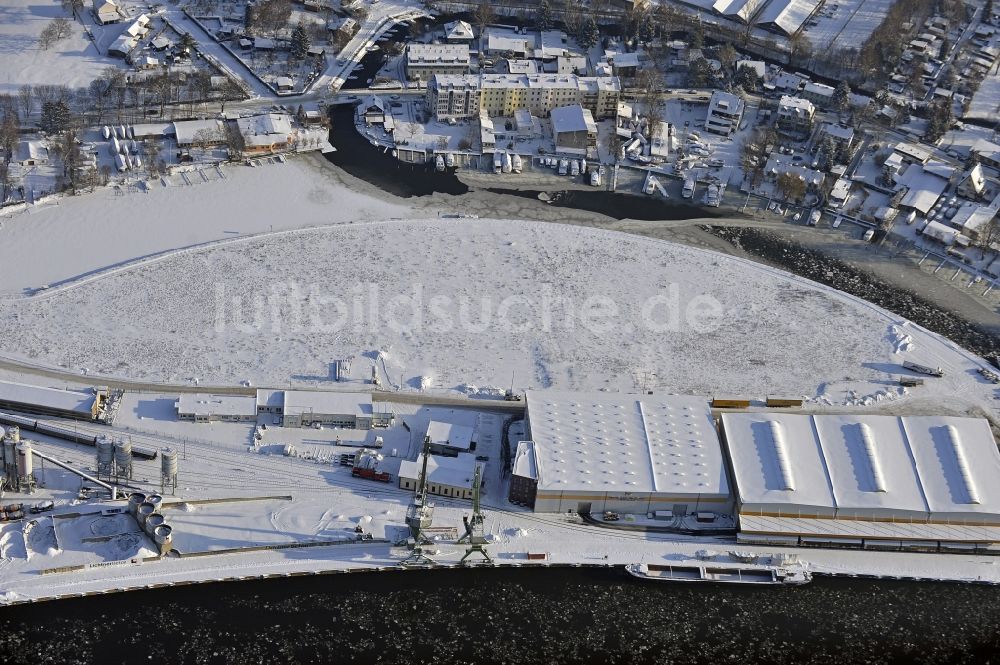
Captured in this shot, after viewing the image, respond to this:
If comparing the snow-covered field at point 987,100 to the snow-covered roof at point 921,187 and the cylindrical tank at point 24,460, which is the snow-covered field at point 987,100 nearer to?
the snow-covered roof at point 921,187

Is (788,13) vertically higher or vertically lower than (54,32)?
higher

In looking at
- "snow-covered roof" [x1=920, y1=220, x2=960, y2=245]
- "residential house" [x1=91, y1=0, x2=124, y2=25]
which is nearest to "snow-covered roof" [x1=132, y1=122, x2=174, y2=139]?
"residential house" [x1=91, y1=0, x2=124, y2=25]

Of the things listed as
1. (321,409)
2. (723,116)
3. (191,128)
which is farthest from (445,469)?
(723,116)

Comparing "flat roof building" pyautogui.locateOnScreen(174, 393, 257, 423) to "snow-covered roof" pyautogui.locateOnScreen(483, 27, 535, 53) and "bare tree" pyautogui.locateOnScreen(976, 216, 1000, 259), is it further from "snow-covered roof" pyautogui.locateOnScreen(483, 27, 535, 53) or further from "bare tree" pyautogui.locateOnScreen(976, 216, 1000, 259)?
"bare tree" pyautogui.locateOnScreen(976, 216, 1000, 259)

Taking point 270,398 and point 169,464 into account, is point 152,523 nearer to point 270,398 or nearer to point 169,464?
point 169,464

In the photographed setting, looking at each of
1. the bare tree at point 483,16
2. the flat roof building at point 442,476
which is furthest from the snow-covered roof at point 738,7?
the flat roof building at point 442,476

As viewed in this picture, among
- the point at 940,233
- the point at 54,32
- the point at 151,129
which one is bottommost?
the point at 151,129
